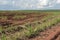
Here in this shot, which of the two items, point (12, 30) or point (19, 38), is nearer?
point (19, 38)

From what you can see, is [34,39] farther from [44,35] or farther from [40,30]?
[40,30]

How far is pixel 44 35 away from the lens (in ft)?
43.9

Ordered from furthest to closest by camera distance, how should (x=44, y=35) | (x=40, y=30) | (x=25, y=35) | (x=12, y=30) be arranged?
1. (x=12, y=30)
2. (x=40, y=30)
3. (x=44, y=35)
4. (x=25, y=35)

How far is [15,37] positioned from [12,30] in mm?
4229

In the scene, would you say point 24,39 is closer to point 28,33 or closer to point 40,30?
point 28,33

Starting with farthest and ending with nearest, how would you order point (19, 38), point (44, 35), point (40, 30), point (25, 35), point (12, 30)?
point (12, 30) < point (40, 30) < point (44, 35) < point (25, 35) < point (19, 38)

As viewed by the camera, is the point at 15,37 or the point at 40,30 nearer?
the point at 15,37

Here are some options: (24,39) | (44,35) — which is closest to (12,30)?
(44,35)

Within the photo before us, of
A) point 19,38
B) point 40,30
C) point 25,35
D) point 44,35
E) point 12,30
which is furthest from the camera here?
point 12,30

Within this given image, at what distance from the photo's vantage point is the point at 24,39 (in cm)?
1185

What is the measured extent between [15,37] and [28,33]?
1.30m

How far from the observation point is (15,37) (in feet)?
38.5

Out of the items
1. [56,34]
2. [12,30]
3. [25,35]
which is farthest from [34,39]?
[12,30]

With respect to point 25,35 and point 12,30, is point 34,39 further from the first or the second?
point 12,30
